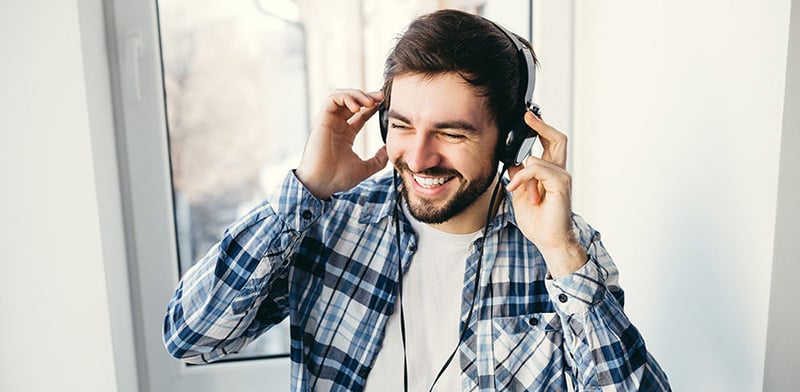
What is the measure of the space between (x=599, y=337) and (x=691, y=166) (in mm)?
359

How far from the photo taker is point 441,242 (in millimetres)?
1122

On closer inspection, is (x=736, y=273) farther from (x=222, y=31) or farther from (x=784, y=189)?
(x=222, y=31)

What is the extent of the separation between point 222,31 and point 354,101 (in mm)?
558

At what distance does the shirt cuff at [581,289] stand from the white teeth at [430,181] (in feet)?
0.86

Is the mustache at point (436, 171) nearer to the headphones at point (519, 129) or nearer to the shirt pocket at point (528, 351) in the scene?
the headphones at point (519, 129)

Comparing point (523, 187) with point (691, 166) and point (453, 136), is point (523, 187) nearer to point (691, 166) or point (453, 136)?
point (453, 136)

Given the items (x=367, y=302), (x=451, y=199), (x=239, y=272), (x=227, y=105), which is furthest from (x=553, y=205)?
(x=227, y=105)

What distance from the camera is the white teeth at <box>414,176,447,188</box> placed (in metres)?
1.01

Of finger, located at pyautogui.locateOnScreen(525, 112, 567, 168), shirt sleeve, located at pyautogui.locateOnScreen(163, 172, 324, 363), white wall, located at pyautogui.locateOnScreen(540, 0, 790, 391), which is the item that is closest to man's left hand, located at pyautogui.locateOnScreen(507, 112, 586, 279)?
finger, located at pyautogui.locateOnScreen(525, 112, 567, 168)

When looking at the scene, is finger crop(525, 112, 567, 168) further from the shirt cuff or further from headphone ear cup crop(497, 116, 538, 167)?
the shirt cuff

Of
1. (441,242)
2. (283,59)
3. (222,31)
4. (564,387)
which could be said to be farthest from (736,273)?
(222,31)

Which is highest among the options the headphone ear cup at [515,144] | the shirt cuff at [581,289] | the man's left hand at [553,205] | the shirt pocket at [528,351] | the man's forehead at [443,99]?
the man's forehead at [443,99]

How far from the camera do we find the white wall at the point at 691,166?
33.1 inches

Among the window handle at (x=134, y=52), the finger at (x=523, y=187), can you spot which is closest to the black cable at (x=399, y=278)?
the finger at (x=523, y=187)
